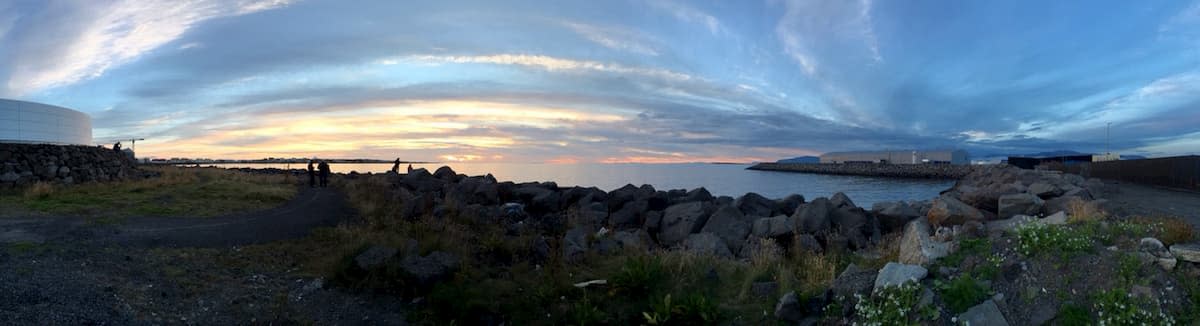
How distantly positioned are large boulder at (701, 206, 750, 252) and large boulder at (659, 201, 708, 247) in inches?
12.7

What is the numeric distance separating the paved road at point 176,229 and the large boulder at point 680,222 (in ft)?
30.8

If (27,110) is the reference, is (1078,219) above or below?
below

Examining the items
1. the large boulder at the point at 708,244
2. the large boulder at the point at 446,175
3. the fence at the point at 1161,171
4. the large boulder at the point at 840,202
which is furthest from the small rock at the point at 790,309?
the fence at the point at 1161,171

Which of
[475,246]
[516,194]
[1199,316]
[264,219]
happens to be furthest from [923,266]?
[516,194]

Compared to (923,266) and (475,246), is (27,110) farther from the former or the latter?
(923,266)

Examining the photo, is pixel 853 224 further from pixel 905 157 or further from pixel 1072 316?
pixel 905 157

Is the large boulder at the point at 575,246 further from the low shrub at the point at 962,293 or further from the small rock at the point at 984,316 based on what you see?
the small rock at the point at 984,316

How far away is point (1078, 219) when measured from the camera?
28.3 ft

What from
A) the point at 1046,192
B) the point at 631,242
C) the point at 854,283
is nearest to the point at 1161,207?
the point at 1046,192

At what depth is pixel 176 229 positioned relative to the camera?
13023mm

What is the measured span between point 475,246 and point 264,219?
8.14 m

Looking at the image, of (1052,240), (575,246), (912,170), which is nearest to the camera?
(1052,240)

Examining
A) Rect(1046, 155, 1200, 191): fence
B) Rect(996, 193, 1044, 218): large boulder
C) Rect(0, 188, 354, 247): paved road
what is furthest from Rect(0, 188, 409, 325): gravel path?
Rect(1046, 155, 1200, 191): fence

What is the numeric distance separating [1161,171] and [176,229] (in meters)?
40.5
